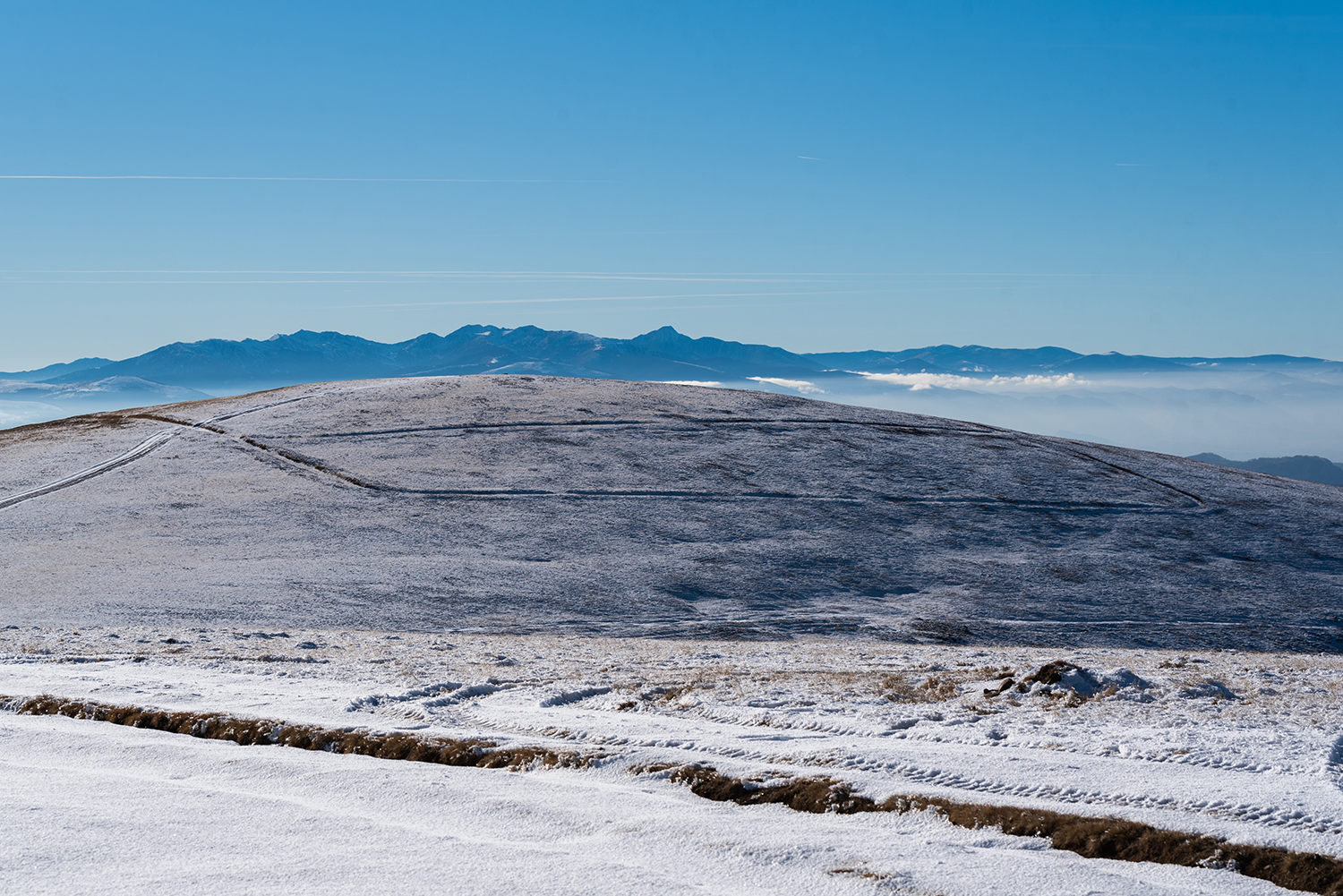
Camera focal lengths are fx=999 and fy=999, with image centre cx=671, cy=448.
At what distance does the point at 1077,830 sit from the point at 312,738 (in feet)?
20.5

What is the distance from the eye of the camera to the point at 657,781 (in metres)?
7.46

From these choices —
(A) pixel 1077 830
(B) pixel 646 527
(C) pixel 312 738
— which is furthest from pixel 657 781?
(B) pixel 646 527

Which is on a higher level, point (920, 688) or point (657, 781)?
point (657, 781)

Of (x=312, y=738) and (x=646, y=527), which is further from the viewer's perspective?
(x=646, y=527)

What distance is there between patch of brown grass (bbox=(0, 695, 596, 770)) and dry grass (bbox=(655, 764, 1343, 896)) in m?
1.39

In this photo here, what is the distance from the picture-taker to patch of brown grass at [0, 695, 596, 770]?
8102 mm

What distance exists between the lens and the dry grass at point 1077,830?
5.58 m

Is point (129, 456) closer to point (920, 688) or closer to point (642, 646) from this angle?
point (642, 646)

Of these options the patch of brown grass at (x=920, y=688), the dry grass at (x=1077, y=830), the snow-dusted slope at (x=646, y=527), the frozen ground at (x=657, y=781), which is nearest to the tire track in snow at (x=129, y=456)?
the snow-dusted slope at (x=646, y=527)

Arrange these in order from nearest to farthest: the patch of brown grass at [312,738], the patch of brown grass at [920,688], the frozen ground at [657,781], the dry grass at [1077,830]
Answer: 1. the dry grass at [1077,830]
2. the frozen ground at [657,781]
3. the patch of brown grass at [312,738]
4. the patch of brown grass at [920,688]

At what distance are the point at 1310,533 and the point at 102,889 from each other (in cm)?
3595

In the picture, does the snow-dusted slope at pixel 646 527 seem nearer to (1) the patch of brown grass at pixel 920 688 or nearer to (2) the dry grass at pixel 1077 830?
(1) the patch of brown grass at pixel 920 688

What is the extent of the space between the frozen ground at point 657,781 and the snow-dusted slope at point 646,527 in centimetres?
1007

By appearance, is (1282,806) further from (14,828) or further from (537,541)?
(537,541)
